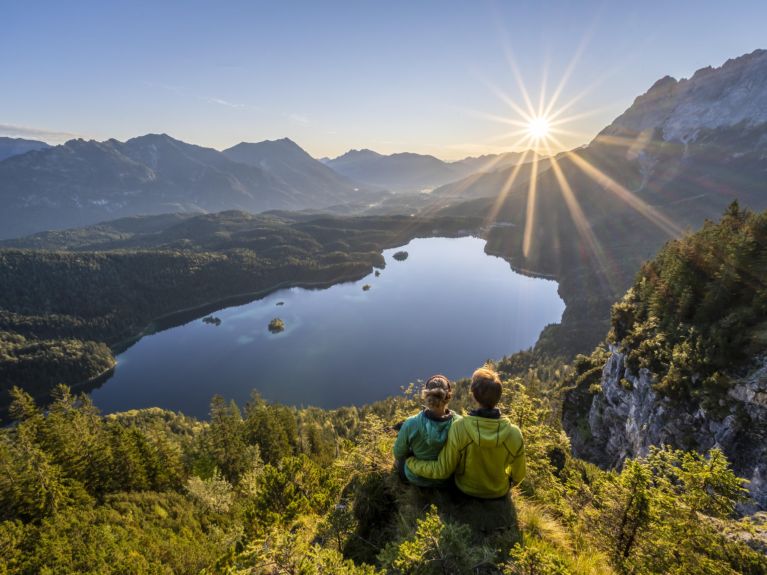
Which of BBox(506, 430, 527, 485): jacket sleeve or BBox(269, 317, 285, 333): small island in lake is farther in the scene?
BBox(269, 317, 285, 333): small island in lake

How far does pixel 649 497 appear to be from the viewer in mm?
7465

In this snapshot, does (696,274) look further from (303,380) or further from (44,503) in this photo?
(303,380)

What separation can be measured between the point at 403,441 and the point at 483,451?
2179 mm

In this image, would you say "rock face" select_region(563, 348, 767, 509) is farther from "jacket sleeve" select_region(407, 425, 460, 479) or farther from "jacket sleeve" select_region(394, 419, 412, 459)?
"jacket sleeve" select_region(394, 419, 412, 459)

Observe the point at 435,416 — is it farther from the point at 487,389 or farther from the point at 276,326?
the point at 276,326

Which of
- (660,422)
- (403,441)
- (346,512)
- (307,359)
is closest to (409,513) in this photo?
(403,441)

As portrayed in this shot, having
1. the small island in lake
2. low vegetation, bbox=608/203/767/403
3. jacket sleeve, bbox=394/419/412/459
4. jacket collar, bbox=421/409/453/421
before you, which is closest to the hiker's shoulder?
jacket collar, bbox=421/409/453/421

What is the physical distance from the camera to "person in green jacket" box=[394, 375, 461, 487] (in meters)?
8.40

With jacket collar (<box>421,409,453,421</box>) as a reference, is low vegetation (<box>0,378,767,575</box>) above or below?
below

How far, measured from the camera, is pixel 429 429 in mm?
8484

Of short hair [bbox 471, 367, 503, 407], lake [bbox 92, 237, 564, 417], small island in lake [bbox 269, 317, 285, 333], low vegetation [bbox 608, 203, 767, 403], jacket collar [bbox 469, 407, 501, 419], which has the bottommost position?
lake [bbox 92, 237, 564, 417]

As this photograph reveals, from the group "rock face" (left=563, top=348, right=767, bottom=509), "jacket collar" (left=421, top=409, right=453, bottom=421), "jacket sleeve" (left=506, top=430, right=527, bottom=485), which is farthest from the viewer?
"rock face" (left=563, top=348, right=767, bottom=509)

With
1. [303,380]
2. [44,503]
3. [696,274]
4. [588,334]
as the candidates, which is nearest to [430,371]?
[303,380]

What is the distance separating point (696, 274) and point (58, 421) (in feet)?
234
